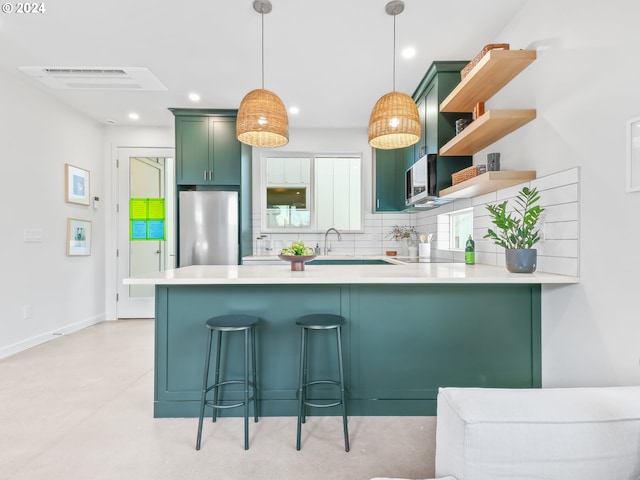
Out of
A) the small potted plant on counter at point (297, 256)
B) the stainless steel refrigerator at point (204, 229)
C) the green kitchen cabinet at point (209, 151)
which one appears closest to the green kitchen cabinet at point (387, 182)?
the green kitchen cabinet at point (209, 151)

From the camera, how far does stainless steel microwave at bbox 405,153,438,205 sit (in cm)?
299

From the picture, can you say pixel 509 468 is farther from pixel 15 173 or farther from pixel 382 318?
pixel 15 173

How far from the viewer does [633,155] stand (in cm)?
145

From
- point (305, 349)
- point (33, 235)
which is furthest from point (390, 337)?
point (33, 235)

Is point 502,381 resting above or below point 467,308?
below

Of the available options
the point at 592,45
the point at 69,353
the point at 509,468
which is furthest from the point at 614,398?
the point at 69,353

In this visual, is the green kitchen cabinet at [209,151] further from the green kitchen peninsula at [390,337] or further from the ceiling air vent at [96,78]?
the green kitchen peninsula at [390,337]

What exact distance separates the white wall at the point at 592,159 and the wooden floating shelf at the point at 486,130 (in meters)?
0.11

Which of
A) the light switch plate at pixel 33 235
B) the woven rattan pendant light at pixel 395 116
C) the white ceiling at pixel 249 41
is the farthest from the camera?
the light switch plate at pixel 33 235

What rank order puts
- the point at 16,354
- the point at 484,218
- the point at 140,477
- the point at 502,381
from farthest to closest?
the point at 16,354 → the point at 484,218 → the point at 502,381 → the point at 140,477

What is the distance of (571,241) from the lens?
1.85 m

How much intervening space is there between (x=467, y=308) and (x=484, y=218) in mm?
1061

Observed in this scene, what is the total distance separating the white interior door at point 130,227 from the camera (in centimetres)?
466

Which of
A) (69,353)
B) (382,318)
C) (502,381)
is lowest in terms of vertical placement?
(69,353)
